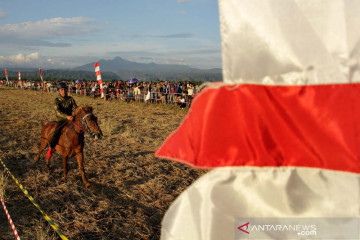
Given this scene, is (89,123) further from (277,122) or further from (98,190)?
(277,122)

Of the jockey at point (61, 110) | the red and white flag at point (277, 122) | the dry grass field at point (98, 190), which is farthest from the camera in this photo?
the jockey at point (61, 110)

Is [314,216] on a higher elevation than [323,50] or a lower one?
lower

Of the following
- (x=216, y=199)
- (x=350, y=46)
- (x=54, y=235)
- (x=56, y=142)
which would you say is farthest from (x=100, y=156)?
(x=350, y=46)

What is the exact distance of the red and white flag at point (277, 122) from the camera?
1354mm

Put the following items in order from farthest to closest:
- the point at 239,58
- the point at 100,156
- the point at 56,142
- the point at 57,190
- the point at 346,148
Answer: the point at 100,156, the point at 56,142, the point at 57,190, the point at 239,58, the point at 346,148

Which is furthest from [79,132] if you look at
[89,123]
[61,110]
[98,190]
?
[98,190]

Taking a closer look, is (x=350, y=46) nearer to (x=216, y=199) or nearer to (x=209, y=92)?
(x=209, y=92)

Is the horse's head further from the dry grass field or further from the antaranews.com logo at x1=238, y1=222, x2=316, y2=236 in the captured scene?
the antaranews.com logo at x1=238, y1=222, x2=316, y2=236

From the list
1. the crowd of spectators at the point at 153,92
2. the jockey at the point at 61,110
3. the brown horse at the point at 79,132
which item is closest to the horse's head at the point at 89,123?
the brown horse at the point at 79,132

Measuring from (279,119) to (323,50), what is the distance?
0.42 metres

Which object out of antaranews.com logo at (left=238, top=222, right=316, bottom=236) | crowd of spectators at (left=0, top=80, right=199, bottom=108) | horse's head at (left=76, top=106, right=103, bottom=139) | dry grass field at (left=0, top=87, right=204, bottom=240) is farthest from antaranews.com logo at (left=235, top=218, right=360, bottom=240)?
crowd of spectators at (left=0, top=80, right=199, bottom=108)

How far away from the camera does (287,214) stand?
1426 millimetres

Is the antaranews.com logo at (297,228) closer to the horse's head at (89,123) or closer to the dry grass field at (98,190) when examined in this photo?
the dry grass field at (98,190)

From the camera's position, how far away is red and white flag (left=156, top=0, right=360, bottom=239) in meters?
1.35
